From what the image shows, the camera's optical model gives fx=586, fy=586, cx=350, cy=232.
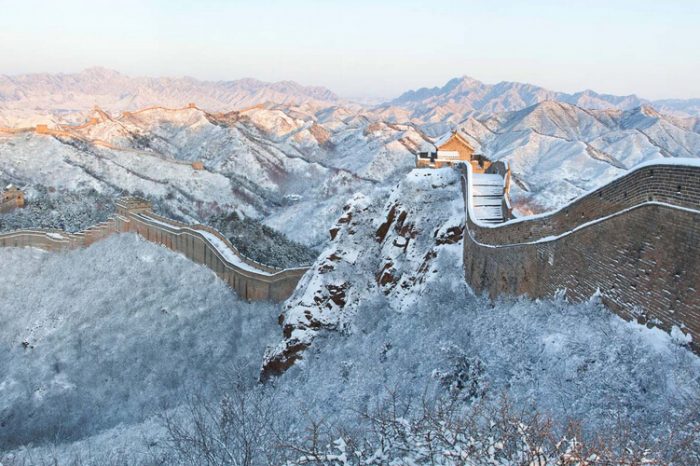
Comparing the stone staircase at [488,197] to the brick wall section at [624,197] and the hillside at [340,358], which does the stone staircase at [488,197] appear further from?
the brick wall section at [624,197]

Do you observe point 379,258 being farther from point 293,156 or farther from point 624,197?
point 293,156

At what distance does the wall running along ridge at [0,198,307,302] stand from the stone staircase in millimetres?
10485

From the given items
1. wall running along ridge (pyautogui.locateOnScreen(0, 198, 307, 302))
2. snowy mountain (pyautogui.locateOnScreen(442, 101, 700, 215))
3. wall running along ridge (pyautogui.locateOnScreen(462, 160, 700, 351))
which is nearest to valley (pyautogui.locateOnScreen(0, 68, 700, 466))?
wall running along ridge (pyautogui.locateOnScreen(462, 160, 700, 351))

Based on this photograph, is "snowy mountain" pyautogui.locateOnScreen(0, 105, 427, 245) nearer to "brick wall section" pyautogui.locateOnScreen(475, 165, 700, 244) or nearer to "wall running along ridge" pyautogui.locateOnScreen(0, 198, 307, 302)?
"wall running along ridge" pyautogui.locateOnScreen(0, 198, 307, 302)

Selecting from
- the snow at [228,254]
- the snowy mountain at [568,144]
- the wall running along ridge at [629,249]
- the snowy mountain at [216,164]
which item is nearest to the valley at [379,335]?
the wall running along ridge at [629,249]

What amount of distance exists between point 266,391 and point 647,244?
51.1ft

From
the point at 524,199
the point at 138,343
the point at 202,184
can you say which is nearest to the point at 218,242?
the point at 138,343

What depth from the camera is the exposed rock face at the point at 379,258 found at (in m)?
23.6

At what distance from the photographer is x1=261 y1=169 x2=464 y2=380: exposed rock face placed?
2361 centimetres

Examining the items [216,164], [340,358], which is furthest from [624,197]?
[216,164]

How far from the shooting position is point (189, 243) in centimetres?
3938

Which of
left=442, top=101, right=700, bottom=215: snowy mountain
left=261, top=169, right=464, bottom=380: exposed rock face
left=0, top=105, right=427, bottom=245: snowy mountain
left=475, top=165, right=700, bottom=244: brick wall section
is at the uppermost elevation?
left=475, top=165, right=700, bottom=244: brick wall section

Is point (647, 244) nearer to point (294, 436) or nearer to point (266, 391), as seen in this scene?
→ point (294, 436)

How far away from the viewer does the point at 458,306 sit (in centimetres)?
1977
